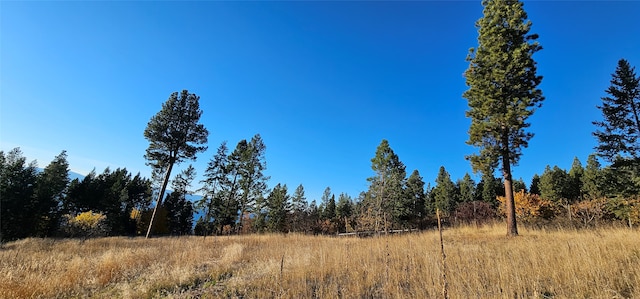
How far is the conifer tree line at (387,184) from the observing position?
1336 centimetres

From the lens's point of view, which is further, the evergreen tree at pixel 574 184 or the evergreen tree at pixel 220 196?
the evergreen tree at pixel 574 184

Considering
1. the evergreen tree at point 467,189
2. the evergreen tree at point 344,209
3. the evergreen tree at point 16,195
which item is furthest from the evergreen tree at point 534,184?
the evergreen tree at point 16,195

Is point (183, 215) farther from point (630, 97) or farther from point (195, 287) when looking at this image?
→ point (630, 97)

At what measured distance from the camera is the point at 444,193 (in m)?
57.1

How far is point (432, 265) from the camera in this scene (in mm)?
5168

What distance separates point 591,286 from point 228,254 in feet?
29.3

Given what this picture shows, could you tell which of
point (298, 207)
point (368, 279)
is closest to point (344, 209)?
point (298, 207)

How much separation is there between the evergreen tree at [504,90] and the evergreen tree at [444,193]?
44879mm

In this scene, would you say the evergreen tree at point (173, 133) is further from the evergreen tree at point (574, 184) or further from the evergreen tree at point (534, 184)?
the evergreen tree at point (534, 184)

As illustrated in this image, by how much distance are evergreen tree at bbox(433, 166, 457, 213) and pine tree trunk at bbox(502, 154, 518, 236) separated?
44.8 metres

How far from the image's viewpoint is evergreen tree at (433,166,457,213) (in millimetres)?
55656

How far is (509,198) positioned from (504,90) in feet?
18.4

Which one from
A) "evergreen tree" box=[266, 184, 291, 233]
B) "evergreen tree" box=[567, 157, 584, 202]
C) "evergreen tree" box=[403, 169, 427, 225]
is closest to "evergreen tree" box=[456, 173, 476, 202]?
"evergreen tree" box=[403, 169, 427, 225]

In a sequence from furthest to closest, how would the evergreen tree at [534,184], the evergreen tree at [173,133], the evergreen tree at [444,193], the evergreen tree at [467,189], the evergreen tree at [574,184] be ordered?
the evergreen tree at [534,184], the evergreen tree at [467,189], the evergreen tree at [444,193], the evergreen tree at [574,184], the evergreen tree at [173,133]
